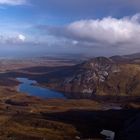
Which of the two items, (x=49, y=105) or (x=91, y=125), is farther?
(x=49, y=105)

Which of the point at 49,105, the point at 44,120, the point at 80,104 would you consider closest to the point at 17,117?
the point at 44,120

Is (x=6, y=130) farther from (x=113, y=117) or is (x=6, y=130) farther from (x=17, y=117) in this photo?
(x=113, y=117)

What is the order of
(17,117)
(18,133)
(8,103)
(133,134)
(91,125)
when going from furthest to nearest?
(8,103) → (17,117) → (91,125) → (18,133) → (133,134)

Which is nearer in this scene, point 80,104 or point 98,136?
point 98,136

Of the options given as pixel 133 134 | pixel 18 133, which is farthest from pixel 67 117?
pixel 133 134

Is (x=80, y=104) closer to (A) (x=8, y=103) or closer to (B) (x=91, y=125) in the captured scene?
(A) (x=8, y=103)

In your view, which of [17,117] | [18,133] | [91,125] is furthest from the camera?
[17,117]

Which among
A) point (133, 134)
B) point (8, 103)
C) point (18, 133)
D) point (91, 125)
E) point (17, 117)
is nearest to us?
point (133, 134)

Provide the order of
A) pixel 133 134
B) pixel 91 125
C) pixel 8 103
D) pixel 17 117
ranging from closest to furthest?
pixel 133 134
pixel 91 125
pixel 17 117
pixel 8 103
